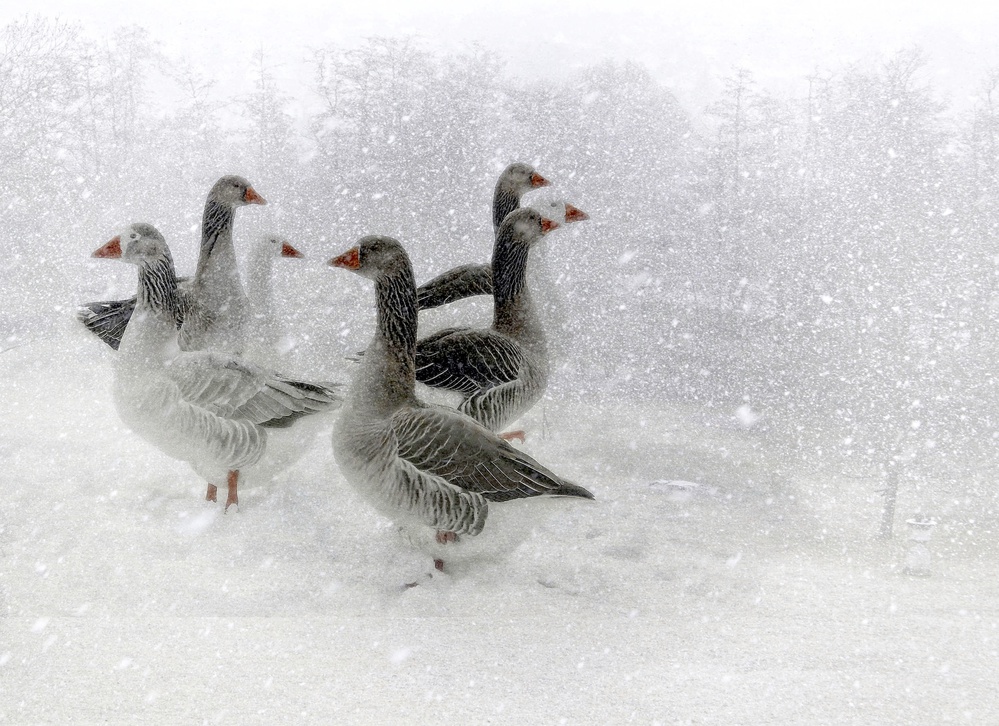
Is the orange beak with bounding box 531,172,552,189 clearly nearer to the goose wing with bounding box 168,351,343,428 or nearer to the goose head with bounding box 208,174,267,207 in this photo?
the goose head with bounding box 208,174,267,207

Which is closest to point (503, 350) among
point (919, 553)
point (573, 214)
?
point (573, 214)

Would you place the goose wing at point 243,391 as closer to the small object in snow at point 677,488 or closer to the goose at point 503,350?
the goose at point 503,350

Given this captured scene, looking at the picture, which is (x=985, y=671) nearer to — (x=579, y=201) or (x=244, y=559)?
(x=244, y=559)

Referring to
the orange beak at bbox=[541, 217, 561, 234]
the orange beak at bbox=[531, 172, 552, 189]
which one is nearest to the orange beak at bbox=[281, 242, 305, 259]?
the orange beak at bbox=[541, 217, 561, 234]

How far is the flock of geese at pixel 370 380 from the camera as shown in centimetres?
250

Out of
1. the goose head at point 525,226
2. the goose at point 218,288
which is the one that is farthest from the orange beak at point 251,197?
the goose head at point 525,226

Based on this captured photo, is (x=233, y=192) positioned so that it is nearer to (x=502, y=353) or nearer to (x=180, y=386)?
(x=180, y=386)

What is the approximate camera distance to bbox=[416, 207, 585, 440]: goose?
320 cm

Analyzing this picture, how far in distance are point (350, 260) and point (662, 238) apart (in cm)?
591

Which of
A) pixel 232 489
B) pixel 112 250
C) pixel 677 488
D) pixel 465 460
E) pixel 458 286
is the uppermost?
pixel 112 250

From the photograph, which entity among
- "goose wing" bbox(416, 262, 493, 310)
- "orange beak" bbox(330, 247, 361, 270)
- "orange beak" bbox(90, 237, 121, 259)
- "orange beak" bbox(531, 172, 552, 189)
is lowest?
"goose wing" bbox(416, 262, 493, 310)

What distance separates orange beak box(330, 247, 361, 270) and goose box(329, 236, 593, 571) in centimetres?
1

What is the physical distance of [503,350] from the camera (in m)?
3.27

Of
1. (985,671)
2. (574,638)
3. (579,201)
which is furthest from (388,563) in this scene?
(579,201)
